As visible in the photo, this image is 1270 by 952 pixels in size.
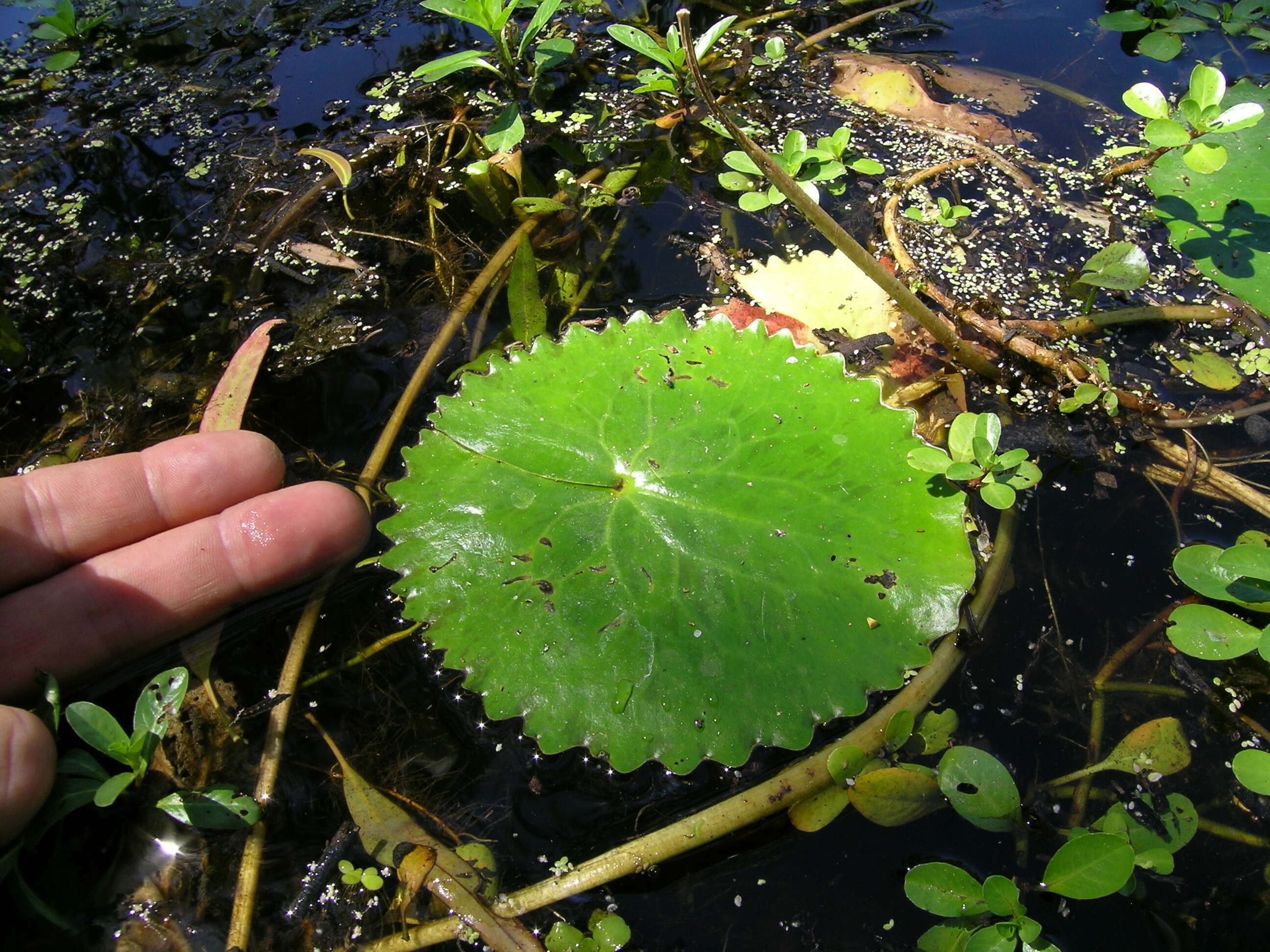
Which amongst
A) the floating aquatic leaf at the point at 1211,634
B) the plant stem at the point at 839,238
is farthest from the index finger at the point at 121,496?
the floating aquatic leaf at the point at 1211,634

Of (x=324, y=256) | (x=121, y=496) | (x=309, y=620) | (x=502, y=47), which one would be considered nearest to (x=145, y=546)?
(x=121, y=496)

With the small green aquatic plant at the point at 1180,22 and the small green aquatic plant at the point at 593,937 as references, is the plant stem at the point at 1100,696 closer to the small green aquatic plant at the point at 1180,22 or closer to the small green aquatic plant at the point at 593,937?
the small green aquatic plant at the point at 593,937

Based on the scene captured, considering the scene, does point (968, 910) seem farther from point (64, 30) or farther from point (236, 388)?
point (64, 30)

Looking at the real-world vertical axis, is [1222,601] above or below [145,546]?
below

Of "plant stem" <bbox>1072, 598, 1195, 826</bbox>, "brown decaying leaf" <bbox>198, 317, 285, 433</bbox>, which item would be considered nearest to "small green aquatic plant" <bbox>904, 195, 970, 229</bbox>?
"plant stem" <bbox>1072, 598, 1195, 826</bbox>

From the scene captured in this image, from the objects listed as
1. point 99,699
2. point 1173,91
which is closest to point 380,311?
point 99,699

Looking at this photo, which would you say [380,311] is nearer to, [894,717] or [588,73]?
[588,73]
